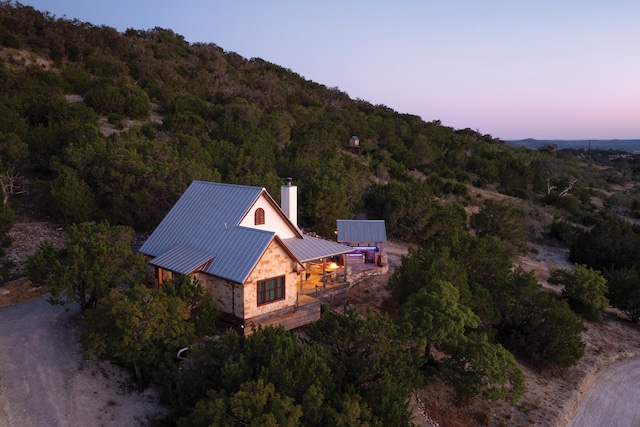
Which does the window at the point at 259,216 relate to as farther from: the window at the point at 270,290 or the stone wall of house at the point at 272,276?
the window at the point at 270,290

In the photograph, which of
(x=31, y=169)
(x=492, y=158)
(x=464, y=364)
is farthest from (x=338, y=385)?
(x=492, y=158)

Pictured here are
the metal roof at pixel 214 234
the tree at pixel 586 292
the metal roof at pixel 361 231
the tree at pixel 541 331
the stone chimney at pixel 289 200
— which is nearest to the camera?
the metal roof at pixel 214 234

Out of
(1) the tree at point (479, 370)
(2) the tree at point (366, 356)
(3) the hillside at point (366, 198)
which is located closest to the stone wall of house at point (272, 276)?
(2) the tree at point (366, 356)

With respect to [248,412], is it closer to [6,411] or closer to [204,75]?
[6,411]

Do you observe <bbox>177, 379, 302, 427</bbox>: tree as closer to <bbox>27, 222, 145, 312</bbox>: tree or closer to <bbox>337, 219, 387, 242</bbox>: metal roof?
<bbox>27, 222, 145, 312</bbox>: tree

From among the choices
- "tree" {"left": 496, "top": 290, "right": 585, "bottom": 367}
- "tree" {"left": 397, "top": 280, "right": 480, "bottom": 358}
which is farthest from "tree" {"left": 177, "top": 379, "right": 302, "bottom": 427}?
"tree" {"left": 496, "top": 290, "right": 585, "bottom": 367}
